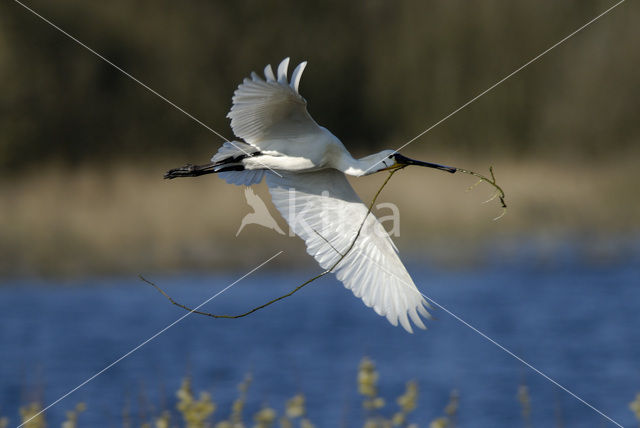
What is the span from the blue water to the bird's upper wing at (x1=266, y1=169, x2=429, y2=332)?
369 centimetres

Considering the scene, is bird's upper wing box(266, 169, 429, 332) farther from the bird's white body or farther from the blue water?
the blue water

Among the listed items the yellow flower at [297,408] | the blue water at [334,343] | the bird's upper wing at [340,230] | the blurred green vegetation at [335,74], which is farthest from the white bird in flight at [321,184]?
the blurred green vegetation at [335,74]

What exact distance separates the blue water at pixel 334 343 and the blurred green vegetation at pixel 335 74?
2.53 metres

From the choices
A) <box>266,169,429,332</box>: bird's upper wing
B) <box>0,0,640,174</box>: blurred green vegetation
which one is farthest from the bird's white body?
<box>0,0,640,174</box>: blurred green vegetation

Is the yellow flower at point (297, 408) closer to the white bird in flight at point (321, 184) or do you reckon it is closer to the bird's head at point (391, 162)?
the white bird in flight at point (321, 184)

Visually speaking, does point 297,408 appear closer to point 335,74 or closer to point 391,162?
point 391,162

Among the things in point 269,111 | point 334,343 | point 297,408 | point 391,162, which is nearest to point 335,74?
point 334,343

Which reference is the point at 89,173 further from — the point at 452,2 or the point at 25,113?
the point at 452,2

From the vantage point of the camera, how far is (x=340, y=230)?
668cm

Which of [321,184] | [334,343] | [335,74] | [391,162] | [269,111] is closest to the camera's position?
[269,111]

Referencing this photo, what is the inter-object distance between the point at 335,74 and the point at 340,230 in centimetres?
1274

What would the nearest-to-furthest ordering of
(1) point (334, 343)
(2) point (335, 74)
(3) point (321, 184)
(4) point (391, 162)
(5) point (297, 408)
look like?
(5) point (297, 408) → (4) point (391, 162) → (3) point (321, 184) → (1) point (334, 343) → (2) point (335, 74)

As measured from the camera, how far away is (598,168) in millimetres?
Result: 17922

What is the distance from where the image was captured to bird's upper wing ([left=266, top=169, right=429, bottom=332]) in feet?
21.6
